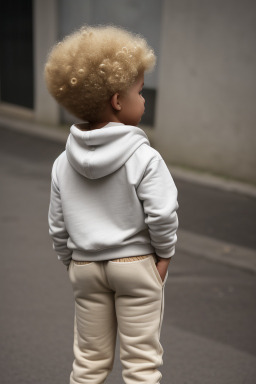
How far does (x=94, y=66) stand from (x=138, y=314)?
966mm

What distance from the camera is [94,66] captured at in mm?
1845

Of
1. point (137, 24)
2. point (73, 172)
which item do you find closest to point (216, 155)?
point (137, 24)

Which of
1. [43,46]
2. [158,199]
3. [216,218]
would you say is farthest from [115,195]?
[43,46]

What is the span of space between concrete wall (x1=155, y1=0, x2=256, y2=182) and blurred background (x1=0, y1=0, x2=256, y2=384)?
0.01 metres

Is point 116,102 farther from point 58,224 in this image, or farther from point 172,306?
point 172,306

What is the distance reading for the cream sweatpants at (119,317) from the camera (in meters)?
2.03

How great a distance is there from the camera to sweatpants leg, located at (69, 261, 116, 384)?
6.84 ft

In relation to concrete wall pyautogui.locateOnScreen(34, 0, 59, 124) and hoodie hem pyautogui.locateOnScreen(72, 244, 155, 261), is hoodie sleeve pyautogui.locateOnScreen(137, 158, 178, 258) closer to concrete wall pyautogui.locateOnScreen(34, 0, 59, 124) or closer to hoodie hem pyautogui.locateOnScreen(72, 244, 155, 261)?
hoodie hem pyautogui.locateOnScreen(72, 244, 155, 261)

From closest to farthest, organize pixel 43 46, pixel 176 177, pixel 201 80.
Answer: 1. pixel 176 177
2. pixel 201 80
3. pixel 43 46

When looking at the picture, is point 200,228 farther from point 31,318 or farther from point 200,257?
point 31,318

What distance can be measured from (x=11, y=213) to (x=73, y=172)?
353 centimetres

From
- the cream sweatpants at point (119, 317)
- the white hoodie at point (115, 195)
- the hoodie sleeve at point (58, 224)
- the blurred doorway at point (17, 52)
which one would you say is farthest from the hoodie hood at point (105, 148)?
the blurred doorway at point (17, 52)

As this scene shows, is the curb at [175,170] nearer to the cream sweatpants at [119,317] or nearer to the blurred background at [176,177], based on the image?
the blurred background at [176,177]

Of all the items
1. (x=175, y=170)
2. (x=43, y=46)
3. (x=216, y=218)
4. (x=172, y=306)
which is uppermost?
(x=43, y=46)
